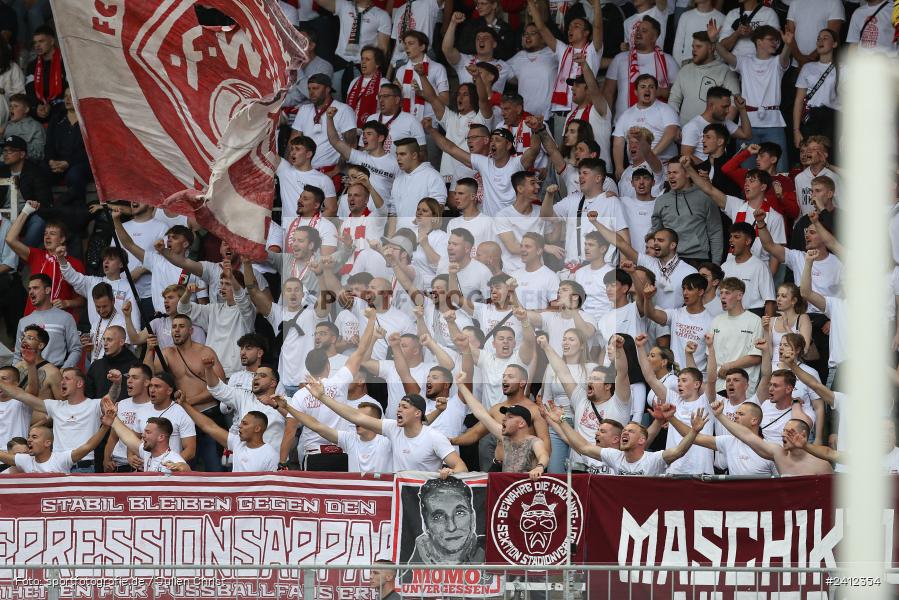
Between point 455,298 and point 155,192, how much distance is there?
108 inches

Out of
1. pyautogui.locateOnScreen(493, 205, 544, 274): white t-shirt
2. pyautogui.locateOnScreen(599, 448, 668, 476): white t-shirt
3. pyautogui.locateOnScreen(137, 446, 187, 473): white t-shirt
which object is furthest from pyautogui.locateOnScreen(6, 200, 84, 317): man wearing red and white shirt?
pyautogui.locateOnScreen(599, 448, 668, 476): white t-shirt

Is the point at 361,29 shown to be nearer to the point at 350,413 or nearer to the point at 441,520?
the point at 350,413

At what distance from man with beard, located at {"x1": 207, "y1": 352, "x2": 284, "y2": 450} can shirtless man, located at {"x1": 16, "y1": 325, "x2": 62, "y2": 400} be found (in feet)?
5.41

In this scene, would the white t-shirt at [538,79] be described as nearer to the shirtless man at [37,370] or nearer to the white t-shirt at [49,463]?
the shirtless man at [37,370]

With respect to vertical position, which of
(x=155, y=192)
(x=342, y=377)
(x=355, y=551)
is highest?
(x=155, y=192)

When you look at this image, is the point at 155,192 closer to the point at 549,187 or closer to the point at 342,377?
the point at 342,377

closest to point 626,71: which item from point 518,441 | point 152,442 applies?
point 518,441

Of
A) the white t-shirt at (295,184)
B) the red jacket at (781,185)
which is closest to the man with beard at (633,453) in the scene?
the red jacket at (781,185)

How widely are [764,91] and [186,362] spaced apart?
19.6 feet

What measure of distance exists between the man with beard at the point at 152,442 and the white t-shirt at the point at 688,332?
13.1 ft

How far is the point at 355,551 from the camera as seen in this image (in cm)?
917

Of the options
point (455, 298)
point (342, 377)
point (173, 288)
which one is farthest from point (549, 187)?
point (173, 288)

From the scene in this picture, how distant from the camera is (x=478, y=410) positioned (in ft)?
32.3

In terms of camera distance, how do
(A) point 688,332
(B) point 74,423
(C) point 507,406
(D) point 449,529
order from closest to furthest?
(D) point 449,529 < (C) point 507,406 < (A) point 688,332 < (B) point 74,423
